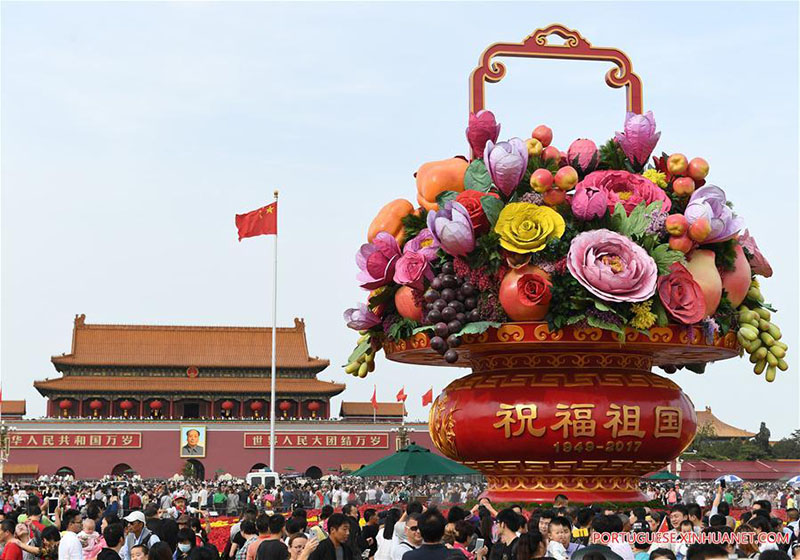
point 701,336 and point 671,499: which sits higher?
point 701,336

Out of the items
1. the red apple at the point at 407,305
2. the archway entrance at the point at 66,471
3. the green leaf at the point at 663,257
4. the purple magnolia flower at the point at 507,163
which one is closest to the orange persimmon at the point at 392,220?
the red apple at the point at 407,305

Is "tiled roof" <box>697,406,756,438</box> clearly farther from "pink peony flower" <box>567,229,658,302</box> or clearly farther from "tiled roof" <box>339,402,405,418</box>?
"pink peony flower" <box>567,229,658,302</box>

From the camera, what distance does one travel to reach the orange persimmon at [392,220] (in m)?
11.0

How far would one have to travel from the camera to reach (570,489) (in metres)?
10.3

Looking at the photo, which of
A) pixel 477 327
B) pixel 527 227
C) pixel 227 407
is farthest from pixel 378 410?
pixel 527 227

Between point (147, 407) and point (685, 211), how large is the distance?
171ft

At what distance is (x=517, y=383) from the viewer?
10.2 m

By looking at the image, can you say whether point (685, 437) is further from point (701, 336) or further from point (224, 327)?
point (224, 327)

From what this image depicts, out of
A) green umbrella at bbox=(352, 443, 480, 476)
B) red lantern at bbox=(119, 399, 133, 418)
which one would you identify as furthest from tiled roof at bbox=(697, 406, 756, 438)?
green umbrella at bbox=(352, 443, 480, 476)

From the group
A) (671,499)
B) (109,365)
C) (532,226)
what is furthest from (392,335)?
(109,365)

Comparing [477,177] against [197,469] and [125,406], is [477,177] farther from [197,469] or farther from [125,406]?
[125,406]

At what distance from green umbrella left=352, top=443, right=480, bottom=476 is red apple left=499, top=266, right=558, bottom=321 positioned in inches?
238

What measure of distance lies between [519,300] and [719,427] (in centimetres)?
6269

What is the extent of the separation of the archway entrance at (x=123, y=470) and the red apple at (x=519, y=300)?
4778 centimetres
